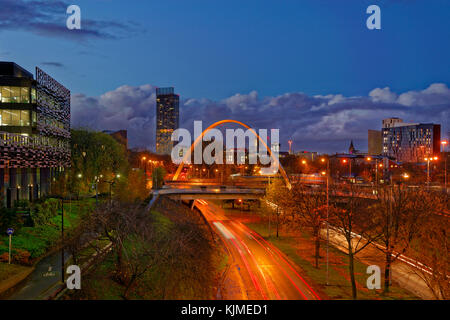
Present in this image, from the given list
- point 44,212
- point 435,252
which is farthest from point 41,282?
point 435,252

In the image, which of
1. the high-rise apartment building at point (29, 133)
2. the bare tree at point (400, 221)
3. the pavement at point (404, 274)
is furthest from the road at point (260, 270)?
the high-rise apartment building at point (29, 133)

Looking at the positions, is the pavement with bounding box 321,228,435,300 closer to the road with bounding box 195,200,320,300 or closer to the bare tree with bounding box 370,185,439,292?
the bare tree with bounding box 370,185,439,292

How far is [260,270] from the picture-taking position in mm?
31375

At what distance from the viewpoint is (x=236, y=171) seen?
457ft

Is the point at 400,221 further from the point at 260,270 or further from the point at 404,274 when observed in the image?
the point at 260,270

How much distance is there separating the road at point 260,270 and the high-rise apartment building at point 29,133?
86.8 ft

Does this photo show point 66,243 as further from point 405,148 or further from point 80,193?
point 405,148

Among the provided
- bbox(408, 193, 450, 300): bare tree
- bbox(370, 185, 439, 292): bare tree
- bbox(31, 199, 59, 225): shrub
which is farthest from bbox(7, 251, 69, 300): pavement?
bbox(370, 185, 439, 292): bare tree

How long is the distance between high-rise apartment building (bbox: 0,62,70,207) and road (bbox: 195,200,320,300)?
26.4 m

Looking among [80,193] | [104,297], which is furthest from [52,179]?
[104,297]
